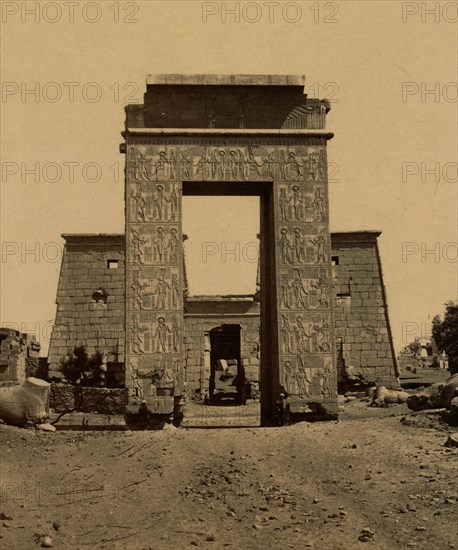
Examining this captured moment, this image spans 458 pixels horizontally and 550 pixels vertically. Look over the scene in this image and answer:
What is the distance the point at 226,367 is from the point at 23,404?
2418 centimetres

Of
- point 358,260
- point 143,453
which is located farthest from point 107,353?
point 143,453

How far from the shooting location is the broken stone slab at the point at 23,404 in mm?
10883

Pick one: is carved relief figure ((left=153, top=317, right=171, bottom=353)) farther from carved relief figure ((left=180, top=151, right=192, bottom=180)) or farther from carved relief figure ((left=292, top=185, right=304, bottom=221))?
carved relief figure ((left=292, top=185, right=304, bottom=221))

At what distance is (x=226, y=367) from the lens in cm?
3481

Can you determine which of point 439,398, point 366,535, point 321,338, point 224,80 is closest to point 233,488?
point 366,535

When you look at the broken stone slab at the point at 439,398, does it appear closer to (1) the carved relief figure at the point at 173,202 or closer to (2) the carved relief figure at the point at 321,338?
(2) the carved relief figure at the point at 321,338

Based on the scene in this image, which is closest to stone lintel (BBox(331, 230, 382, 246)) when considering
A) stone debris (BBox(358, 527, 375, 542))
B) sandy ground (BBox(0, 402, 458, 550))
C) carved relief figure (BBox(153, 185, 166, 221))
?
carved relief figure (BBox(153, 185, 166, 221))

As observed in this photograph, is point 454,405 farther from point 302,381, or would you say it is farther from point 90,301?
point 90,301

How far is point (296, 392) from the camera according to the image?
→ 12.5 meters

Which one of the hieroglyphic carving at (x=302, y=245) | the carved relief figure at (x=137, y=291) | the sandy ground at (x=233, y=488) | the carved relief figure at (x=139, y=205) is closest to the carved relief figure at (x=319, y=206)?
the hieroglyphic carving at (x=302, y=245)

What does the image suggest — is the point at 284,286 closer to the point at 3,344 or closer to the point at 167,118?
the point at 167,118

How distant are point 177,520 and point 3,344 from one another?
14.7 metres

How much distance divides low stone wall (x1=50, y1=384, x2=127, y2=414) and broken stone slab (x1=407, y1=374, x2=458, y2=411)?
30.6 ft

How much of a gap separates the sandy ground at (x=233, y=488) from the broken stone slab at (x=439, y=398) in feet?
3.22
